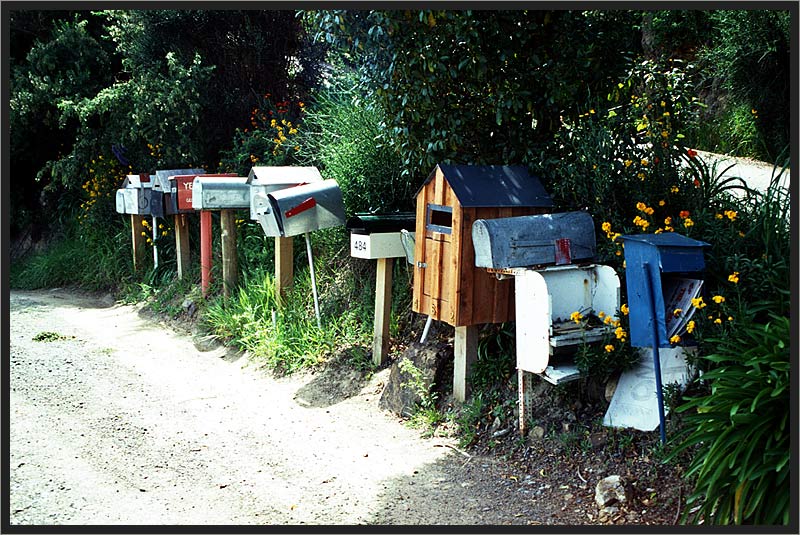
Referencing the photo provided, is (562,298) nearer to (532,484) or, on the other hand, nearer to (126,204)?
(532,484)

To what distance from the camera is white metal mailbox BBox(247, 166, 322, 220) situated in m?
6.97

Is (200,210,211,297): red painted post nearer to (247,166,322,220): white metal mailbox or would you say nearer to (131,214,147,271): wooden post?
(247,166,322,220): white metal mailbox

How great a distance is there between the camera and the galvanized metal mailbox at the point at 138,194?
9539 millimetres

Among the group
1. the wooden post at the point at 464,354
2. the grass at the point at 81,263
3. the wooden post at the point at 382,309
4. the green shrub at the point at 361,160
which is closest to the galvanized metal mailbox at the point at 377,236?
the wooden post at the point at 382,309

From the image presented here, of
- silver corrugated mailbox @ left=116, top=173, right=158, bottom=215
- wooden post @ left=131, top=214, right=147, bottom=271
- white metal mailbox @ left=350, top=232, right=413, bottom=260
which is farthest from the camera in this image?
wooden post @ left=131, top=214, right=147, bottom=271

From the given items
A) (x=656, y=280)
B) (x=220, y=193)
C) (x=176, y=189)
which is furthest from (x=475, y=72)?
(x=176, y=189)

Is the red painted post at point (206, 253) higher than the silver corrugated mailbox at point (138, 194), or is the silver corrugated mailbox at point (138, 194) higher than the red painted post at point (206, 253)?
the silver corrugated mailbox at point (138, 194)

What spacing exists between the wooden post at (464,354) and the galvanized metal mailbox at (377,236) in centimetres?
105

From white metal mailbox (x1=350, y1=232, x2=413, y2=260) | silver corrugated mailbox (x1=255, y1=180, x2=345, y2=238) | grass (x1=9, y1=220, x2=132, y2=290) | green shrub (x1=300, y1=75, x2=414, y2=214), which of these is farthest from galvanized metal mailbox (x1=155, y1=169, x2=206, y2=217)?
white metal mailbox (x1=350, y1=232, x2=413, y2=260)

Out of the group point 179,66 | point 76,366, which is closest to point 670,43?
point 179,66

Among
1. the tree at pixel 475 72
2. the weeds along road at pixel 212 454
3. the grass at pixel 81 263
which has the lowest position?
the weeds along road at pixel 212 454

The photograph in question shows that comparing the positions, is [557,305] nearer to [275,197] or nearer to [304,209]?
[304,209]

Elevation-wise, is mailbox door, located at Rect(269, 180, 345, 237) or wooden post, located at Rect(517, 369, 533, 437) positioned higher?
mailbox door, located at Rect(269, 180, 345, 237)

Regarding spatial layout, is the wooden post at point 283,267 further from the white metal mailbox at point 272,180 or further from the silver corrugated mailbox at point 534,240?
the silver corrugated mailbox at point 534,240
